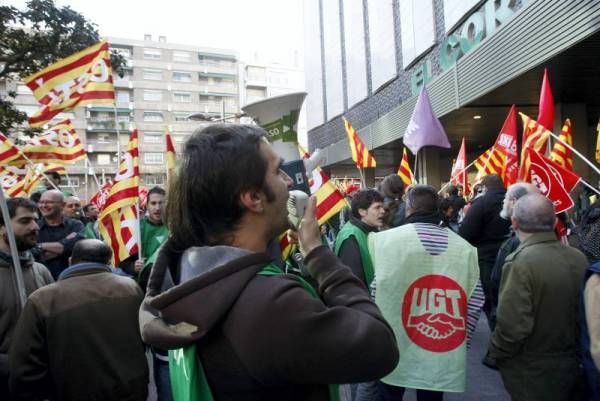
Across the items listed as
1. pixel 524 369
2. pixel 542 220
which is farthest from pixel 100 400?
pixel 542 220

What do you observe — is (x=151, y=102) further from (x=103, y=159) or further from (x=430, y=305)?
(x=430, y=305)

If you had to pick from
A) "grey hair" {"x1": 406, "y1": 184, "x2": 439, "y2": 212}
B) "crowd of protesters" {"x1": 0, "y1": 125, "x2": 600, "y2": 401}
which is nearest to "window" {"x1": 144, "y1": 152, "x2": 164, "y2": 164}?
"crowd of protesters" {"x1": 0, "y1": 125, "x2": 600, "y2": 401}

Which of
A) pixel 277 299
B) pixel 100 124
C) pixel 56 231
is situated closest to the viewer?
pixel 277 299

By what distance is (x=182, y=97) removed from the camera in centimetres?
6059

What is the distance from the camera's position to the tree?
36.6 feet

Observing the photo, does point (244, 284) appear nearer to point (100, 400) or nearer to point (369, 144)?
point (100, 400)

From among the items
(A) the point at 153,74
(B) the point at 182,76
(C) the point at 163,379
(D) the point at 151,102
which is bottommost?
(C) the point at 163,379

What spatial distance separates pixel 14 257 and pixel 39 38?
34.0 ft

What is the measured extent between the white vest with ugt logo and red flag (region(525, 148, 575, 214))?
1.90 metres

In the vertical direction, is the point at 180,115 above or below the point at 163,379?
above

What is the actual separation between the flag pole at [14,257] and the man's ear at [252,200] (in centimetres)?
220

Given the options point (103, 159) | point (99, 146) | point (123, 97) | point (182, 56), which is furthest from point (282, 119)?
point (182, 56)

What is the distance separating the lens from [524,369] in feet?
10.1

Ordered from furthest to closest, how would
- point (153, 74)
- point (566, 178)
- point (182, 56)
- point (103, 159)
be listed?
1. point (182, 56)
2. point (153, 74)
3. point (103, 159)
4. point (566, 178)
